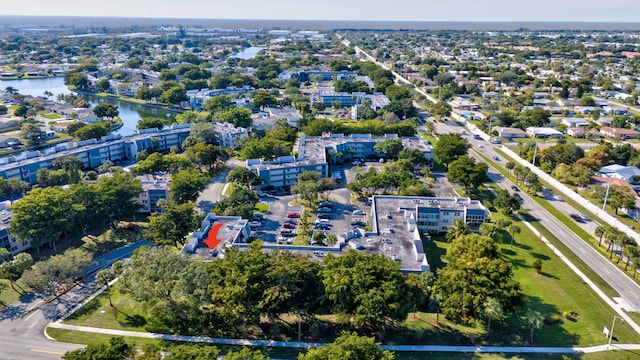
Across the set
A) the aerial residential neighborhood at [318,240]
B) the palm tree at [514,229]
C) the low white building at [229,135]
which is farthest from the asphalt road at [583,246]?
the low white building at [229,135]

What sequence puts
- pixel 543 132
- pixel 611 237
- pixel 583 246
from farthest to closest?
1. pixel 543 132
2. pixel 583 246
3. pixel 611 237

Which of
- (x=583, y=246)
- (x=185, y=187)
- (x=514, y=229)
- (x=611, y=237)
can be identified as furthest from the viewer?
(x=185, y=187)

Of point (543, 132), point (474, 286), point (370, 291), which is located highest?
point (543, 132)

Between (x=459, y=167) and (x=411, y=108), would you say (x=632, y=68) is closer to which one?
(x=411, y=108)

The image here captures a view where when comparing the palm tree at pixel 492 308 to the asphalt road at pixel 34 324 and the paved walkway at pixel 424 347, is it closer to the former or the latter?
the paved walkway at pixel 424 347

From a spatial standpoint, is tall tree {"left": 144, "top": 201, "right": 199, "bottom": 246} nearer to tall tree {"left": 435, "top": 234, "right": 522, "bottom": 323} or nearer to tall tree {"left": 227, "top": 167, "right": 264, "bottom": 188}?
tall tree {"left": 227, "top": 167, "right": 264, "bottom": 188}

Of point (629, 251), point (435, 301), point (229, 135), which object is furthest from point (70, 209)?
point (629, 251)

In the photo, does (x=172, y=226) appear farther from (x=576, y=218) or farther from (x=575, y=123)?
(x=575, y=123)
